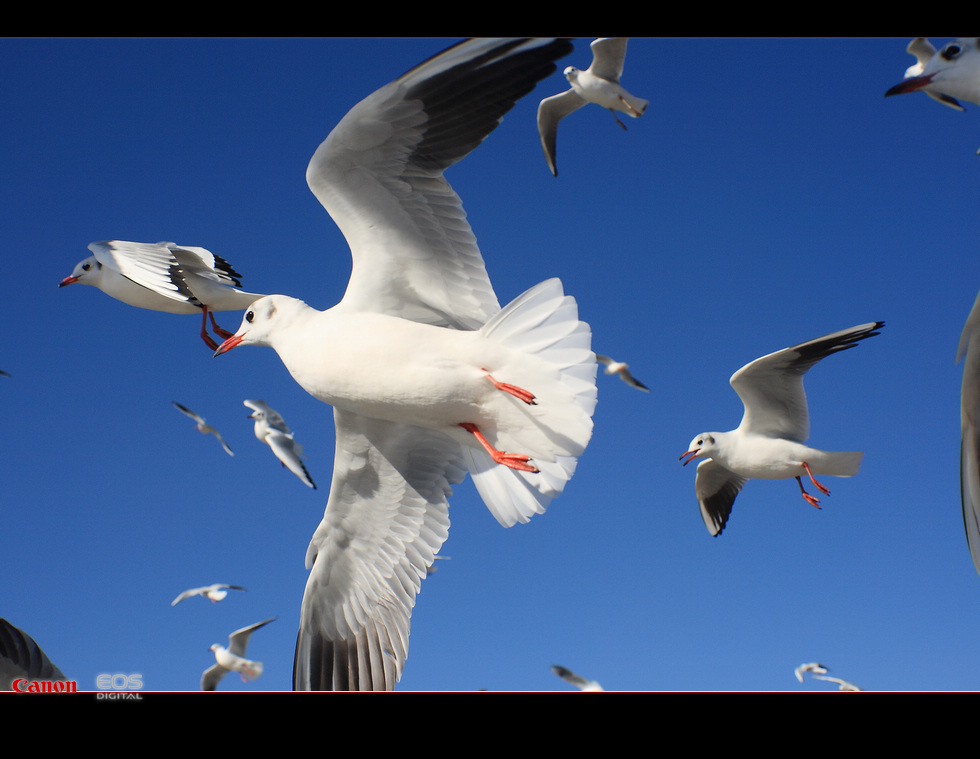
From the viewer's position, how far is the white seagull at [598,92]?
19.6ft

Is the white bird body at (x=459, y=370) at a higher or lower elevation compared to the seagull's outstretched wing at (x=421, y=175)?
lower

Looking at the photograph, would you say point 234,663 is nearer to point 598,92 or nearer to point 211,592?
point 211,592

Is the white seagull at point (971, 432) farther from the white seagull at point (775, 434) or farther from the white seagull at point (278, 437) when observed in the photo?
the white seagull at point (278, 437)

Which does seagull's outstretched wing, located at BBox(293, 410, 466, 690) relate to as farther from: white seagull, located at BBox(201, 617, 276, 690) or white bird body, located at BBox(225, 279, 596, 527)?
white seagull, located at BBox(201, 617, 276, 690)

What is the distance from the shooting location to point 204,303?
12.6 ft

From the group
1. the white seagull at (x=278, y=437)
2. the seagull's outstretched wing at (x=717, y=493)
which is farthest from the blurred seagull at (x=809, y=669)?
the white seagull at (x=278, y=437)

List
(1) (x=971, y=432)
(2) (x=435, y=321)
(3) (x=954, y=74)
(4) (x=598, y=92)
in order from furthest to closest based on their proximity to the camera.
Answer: (4) (x=598, y=92) < (3) (x=954, y=74) < (2) (x=435, y=321) < (1) (x=971, y=432)

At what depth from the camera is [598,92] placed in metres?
6.09

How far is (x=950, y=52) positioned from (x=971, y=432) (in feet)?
6.73

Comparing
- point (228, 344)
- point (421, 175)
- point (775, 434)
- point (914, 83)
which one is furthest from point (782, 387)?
point (228, 344)

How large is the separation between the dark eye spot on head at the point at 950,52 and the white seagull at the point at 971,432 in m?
1.83

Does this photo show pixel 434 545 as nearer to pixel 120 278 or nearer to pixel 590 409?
pixel 590 409

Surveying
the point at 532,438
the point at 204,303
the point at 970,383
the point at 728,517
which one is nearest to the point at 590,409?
the point at 532,438

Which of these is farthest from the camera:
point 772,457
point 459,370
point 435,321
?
point 772,457
